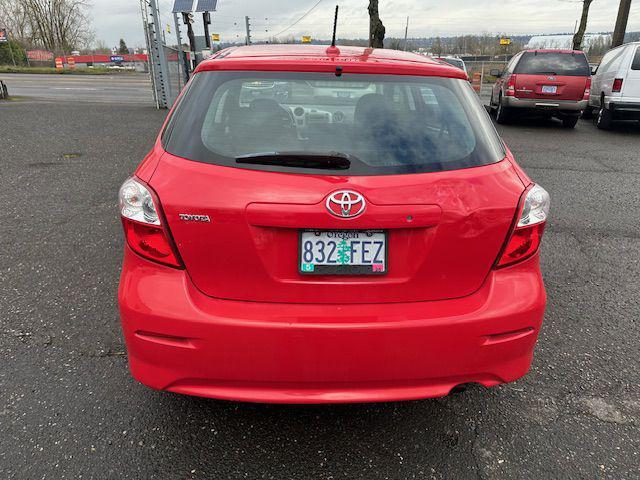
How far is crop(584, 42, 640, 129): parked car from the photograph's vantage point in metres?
11.0

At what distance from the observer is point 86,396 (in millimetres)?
2475

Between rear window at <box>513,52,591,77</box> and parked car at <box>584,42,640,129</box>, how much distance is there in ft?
2.10

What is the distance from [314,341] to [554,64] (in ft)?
41.3

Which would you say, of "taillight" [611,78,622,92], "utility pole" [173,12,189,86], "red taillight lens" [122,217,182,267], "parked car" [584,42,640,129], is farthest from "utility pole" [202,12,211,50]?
A: "red taillight lens" [122,217,182,267]

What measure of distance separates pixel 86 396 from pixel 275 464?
3.48ft

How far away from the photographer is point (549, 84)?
11.8m

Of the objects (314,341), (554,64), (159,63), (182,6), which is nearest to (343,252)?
(314,341)

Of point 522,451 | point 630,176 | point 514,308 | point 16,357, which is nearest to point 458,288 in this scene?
point 514,308

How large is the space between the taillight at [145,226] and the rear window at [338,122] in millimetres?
234

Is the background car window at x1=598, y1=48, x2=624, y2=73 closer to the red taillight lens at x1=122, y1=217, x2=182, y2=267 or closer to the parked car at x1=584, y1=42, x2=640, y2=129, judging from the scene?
the parked car at x1=584, y1=42, x2=640, y2=129

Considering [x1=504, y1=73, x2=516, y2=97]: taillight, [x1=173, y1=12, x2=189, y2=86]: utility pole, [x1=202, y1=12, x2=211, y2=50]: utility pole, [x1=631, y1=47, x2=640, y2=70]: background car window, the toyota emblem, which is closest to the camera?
the toyota emblem

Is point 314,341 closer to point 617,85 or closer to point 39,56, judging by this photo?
point 617,85

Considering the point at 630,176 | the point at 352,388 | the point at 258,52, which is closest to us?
the point at 352,388

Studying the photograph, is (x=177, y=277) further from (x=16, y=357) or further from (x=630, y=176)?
(x=630, y=176)
